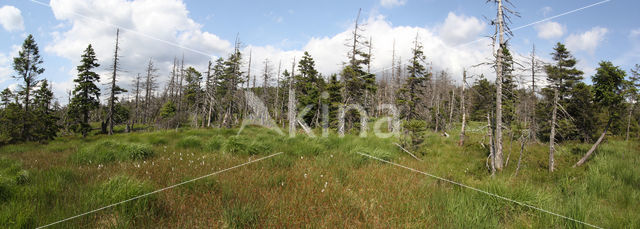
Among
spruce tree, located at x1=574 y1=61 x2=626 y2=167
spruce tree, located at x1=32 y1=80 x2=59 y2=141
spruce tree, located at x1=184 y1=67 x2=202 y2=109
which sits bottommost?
spruce tree, located at x1=32 y1=80 x2=59 y2=141

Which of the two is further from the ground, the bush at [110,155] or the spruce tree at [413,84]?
the spruce tree at [413,84]

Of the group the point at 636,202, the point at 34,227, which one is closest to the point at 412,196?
the point at 636,202

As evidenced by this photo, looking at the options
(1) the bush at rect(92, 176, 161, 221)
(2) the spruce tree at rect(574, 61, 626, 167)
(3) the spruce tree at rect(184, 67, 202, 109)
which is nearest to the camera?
(1) the bush at rect(92, 176, 161, 221)

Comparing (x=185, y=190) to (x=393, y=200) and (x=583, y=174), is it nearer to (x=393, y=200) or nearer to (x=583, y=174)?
(x=393, y=200)

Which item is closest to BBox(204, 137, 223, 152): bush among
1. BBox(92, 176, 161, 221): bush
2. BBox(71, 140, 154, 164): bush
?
BBox(71, 140, 154, 164): bush

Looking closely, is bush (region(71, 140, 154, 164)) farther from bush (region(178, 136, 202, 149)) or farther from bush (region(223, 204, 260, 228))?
bush (region(223, 204, 260, 228))

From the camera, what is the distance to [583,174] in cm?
593

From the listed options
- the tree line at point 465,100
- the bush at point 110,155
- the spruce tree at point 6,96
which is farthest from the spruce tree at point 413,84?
the spruce tree at point 6,96

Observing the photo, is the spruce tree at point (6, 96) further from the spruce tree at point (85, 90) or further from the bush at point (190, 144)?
the bush at point (190, 144)

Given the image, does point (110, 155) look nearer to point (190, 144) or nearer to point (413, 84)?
point (190, 144)

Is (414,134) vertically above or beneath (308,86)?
beneath

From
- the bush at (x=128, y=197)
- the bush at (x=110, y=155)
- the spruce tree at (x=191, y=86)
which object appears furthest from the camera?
the spruce tree at (x=191, y=86)

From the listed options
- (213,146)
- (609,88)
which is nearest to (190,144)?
(213,146)

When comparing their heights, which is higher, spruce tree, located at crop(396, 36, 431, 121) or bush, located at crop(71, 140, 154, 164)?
spruce tree, located at crop(396, 36, 431, 121)
